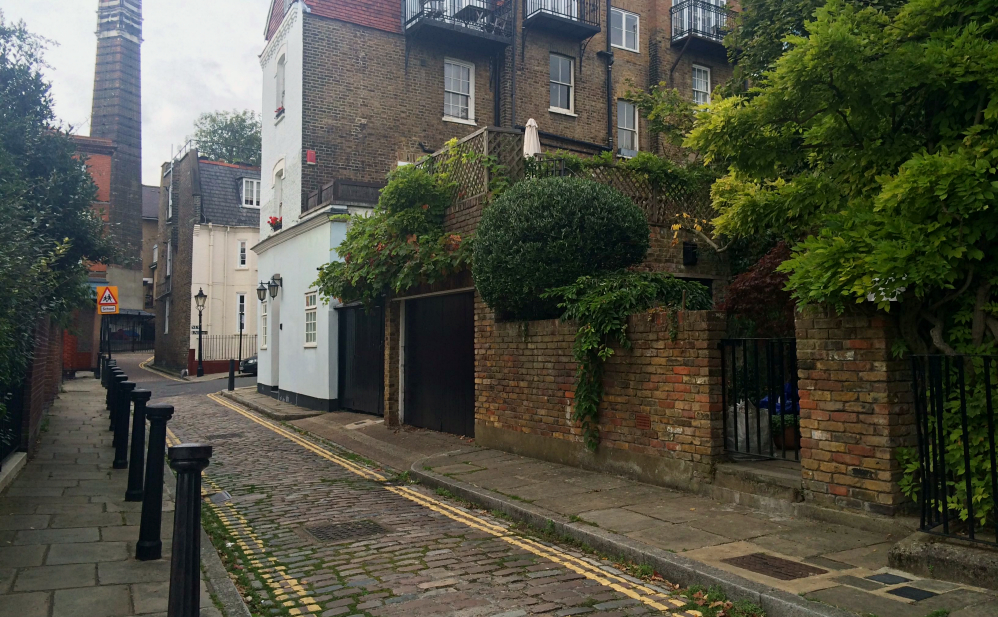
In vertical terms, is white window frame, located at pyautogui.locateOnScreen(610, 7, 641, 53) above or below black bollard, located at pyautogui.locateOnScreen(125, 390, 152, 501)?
above

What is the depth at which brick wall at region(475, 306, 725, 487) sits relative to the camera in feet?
23.2

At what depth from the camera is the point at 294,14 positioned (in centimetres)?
→ 1873

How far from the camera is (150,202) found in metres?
51.4

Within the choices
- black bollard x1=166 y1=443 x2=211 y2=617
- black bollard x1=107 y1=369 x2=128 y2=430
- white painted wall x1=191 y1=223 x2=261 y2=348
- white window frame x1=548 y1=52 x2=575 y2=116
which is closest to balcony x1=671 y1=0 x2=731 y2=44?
white window frame x1=548 y1=52 x2=575 y2=116

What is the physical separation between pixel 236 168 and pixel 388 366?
26.7 m

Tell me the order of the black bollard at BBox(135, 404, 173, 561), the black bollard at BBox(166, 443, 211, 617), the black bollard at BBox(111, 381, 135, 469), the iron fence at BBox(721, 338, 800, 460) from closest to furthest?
the black bollard at BBox(166, 443, 211, 617)
the black bollard at BBox(135, 404, 173, 561)
the iron fence at BBox(721, 338, 800, 460)
the black bollard at BBox(111, 381, 135, 469)

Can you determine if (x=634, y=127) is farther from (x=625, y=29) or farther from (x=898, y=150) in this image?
(x=898, y=150)

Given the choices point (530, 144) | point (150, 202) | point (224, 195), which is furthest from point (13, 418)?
point (150, 202)

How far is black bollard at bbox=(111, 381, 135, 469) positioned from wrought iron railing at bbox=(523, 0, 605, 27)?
51.6 ft

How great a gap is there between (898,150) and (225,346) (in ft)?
107

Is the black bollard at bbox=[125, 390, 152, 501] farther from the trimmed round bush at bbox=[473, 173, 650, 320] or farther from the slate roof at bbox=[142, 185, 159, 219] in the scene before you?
the slate roof at bbox=[142, 185, 159, 219]

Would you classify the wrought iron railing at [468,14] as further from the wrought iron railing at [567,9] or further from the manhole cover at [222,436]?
the manhole cover at [222,436]

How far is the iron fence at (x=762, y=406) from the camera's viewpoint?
677 centimetres

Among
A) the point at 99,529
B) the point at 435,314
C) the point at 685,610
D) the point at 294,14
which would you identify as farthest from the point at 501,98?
the point at 685,610
